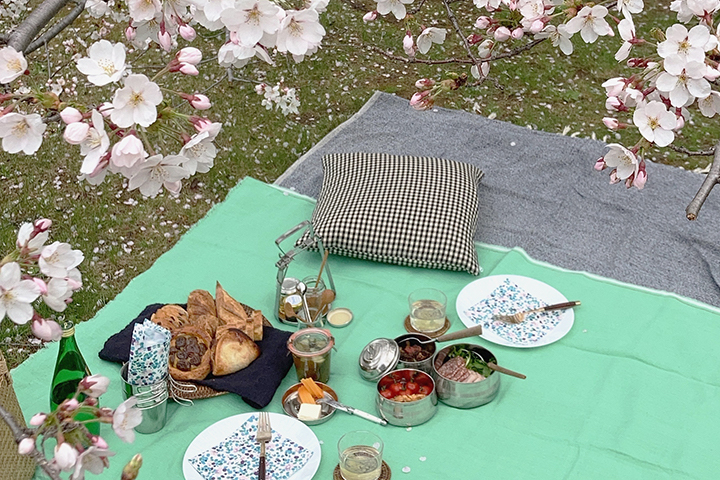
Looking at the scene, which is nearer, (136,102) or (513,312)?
(136,102)

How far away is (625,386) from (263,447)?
3.63 feet

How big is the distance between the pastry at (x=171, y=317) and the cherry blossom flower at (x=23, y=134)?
3.97 feet

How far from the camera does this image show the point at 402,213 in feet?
9.69

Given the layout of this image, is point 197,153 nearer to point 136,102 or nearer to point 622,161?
point 136,102

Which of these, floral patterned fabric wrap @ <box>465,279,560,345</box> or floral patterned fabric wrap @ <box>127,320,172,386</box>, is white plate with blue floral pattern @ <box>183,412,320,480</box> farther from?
floral patterned fabric wrap @ <box>465,279,560,345</box>

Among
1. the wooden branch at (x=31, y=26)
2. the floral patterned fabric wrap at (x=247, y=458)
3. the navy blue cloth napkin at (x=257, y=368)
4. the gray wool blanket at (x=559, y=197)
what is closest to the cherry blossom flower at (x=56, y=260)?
the wooden branch at (x=31, y=26)

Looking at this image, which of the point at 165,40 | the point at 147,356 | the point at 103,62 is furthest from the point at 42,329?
the point at 147,356

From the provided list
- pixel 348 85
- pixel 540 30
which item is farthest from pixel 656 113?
→ pixel 348 85

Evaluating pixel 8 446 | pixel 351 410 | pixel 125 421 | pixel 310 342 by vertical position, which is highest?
pixel 125 421

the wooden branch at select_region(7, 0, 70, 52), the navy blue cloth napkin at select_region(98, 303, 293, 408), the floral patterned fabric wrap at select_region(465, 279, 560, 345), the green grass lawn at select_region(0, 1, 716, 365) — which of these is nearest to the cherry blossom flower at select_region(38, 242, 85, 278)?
the wooden branch at select_region(7, 0, 70, 52)

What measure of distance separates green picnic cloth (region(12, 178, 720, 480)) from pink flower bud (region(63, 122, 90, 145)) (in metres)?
1.21

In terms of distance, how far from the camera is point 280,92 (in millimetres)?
3963

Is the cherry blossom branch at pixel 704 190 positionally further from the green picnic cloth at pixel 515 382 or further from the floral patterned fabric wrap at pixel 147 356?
the floral patterned fabric wrap at pixel 147 356

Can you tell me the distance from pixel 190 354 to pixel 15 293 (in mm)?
1174
